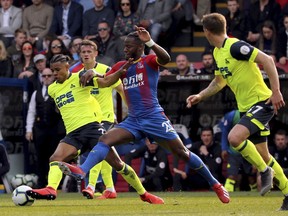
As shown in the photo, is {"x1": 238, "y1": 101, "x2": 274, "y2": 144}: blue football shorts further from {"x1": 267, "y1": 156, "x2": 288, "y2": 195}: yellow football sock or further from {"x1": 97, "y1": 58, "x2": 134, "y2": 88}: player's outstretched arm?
{"x1": 97, "y1": 58, "x2": 134, "y2": 88}: player's outstretched arm

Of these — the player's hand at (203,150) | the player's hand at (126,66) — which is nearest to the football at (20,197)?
the player's hand at (126,66)

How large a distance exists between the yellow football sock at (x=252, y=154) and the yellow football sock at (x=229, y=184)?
646 cm

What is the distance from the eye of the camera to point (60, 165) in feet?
41.6

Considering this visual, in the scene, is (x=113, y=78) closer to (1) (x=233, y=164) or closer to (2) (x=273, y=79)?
(2) (x=273, y=79)

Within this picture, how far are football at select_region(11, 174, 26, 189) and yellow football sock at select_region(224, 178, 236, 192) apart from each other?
407 centimetres

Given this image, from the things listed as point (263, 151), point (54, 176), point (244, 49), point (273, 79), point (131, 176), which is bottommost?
point (131, 176)

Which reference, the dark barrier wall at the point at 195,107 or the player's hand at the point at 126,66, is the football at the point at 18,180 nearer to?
the dark barrier wall at the point at 195,107

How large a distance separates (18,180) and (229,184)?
13.8 ft

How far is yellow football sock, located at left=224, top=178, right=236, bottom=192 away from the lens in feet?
64.0

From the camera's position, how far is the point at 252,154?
42.6 ft

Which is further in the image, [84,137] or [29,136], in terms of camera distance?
[29,136]

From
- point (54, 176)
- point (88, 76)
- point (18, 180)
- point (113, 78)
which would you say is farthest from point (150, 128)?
point (18, 180)

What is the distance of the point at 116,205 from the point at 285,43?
727 cm

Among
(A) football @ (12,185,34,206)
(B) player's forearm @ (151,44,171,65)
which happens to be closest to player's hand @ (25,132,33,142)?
(A) football @ (12,185,34,206)
